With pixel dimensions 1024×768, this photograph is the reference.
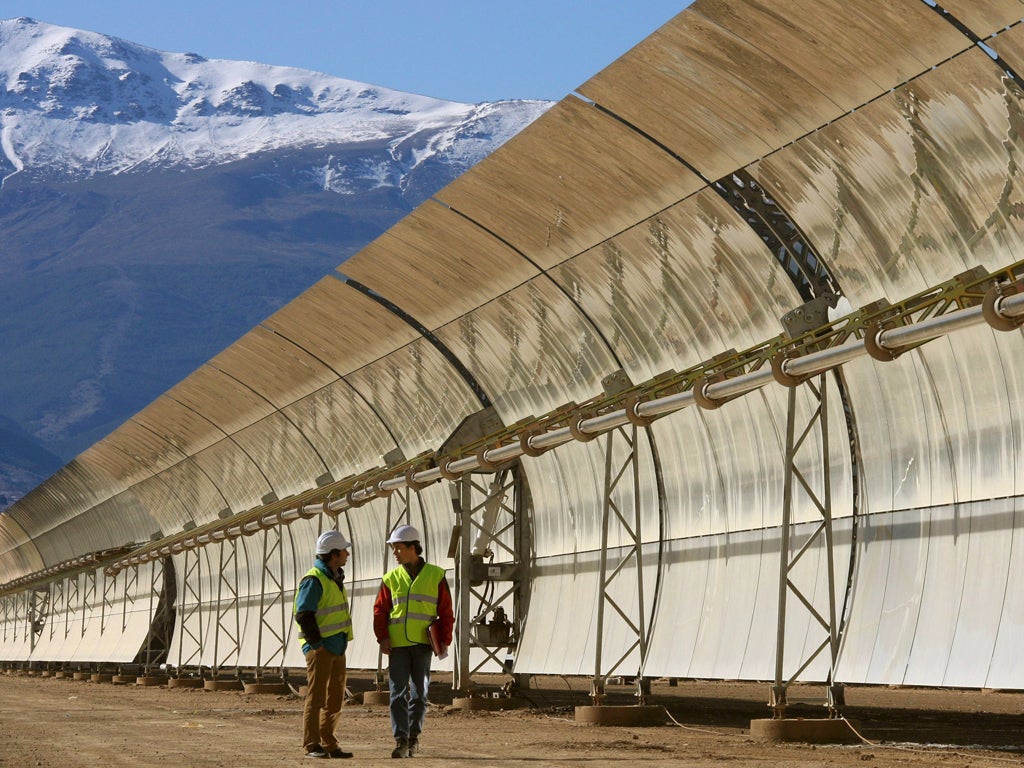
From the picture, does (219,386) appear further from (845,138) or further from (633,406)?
(845,138)

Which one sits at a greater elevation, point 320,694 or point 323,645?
point 323,645

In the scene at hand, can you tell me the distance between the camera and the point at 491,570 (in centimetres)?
2495

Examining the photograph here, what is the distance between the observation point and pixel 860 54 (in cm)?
1423

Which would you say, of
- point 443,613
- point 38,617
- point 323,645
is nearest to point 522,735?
point 443,613

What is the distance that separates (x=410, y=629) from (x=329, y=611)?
0.75 meters

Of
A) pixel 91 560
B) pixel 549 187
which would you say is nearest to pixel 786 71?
pixel 549 187

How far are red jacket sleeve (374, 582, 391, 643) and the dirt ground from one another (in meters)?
1.09

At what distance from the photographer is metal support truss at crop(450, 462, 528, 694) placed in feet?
78.1

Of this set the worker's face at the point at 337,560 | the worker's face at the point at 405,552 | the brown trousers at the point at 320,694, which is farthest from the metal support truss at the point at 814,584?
the brown trousers at the point at 320,694

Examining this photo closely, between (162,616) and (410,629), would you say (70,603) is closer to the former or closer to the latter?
(162,616)

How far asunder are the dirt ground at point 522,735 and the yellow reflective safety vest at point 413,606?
109 centimetres

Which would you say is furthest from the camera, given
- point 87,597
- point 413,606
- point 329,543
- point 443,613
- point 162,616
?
point 87,597

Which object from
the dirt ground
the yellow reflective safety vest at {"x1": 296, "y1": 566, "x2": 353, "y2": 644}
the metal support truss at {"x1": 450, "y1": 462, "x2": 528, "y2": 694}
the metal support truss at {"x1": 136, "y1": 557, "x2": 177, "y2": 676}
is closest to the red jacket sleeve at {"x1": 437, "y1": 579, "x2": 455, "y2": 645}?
the yellow reflective safety vest at {"x1": 296, "y1": 566, "x2": 353, "y2": 644}

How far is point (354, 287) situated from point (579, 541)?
5403mm
